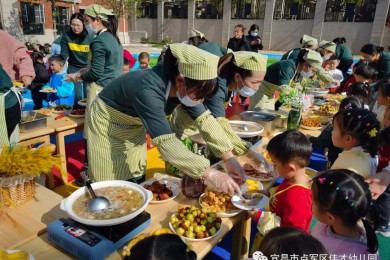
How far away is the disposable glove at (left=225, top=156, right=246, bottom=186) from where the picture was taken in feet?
6.09

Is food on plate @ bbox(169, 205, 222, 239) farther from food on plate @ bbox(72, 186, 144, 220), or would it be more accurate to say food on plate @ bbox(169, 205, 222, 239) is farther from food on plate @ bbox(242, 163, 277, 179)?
food on plate @ bbox(242, 163, 277, 179)

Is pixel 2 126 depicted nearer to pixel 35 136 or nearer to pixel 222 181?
pixel 35 136

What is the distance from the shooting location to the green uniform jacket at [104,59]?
3219mm

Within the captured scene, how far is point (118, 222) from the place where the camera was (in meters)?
1.26

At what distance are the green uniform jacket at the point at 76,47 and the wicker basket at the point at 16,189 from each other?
11.1 ft

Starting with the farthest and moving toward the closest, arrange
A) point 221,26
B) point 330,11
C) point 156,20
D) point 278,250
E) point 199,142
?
point 156,20 < point 221,26 < point 330,11 < point 199,142 < point 278,250

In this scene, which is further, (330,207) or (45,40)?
(45,40)

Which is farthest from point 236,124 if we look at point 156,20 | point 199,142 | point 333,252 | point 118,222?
point 156,20

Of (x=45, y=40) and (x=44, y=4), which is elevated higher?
(x=44, y=4)

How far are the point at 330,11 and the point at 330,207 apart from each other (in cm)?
2281

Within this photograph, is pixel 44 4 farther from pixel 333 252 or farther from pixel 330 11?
pixel 333 252

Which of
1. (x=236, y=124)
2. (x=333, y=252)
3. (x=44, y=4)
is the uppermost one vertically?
(x=44, y=4)

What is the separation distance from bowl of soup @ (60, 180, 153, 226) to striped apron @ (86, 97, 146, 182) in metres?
0.36

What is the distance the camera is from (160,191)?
1713 millimetres
